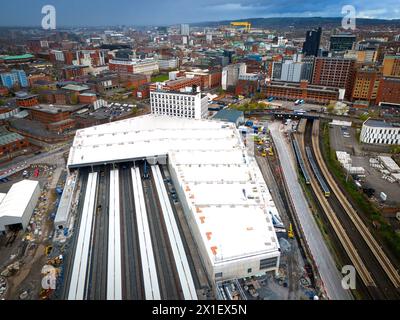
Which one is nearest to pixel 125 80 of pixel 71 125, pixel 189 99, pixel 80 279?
pixel 71 125

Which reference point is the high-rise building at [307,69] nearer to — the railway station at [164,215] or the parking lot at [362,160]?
the parking lot at [362,160]

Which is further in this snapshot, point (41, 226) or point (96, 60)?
point (96, 60)

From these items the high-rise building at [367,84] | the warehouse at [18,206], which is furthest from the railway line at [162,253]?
the high-rise building at [367,84]

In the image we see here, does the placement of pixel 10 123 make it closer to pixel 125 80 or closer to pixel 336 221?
pixel 125 80

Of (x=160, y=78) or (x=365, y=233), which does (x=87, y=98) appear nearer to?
(x=160, y=78)

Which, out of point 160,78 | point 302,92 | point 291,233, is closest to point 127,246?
point 291,233

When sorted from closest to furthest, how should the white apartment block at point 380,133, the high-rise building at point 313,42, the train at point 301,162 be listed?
the train at point 301,162 < the white apartment block at point 380,133 < the high-rise building at point 313,42
